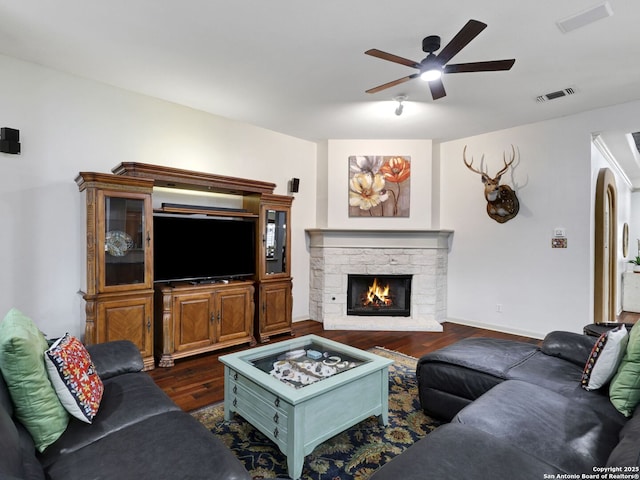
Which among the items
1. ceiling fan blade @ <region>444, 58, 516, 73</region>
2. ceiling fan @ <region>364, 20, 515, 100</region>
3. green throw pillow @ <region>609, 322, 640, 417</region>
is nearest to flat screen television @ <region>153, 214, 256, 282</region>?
ceiling fan @ <region>364, 20, 515, 100</region>

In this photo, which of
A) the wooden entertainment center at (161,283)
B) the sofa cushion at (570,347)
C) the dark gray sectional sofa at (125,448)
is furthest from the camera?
the wooden entertainment center at (161,283)

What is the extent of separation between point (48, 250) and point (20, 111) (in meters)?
1.25

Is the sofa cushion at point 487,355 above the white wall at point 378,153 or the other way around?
the other way around

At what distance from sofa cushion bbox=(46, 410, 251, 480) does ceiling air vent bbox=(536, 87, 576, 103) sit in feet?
14.1

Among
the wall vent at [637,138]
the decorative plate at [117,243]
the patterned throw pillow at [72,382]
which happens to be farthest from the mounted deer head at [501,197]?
the patterned throw pillow at [72,382]

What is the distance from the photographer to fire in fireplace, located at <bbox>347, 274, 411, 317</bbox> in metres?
5.32

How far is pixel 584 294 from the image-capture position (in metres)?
4.17

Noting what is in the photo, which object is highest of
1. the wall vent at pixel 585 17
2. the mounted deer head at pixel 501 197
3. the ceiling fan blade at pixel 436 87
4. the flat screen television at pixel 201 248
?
the wall vent at pixel 585 17

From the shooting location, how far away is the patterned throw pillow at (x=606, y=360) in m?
1.87

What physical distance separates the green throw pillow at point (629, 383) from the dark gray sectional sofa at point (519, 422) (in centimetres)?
5

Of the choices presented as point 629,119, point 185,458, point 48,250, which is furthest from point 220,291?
point 629,119

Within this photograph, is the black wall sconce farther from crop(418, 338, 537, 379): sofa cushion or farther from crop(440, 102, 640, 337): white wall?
crop(440, 102, 640, 337): white wall

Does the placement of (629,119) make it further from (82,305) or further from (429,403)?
(82,305)

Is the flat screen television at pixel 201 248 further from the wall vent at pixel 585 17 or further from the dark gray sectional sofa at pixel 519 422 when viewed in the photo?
the wall vent at pixel 585 17
